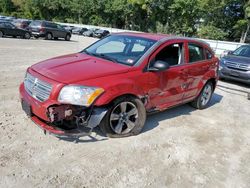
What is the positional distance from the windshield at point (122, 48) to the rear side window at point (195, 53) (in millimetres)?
1125

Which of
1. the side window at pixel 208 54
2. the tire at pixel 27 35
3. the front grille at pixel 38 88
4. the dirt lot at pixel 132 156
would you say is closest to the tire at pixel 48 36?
the tire at pixel 27 35

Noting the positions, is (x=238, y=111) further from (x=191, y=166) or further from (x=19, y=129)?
(x=19, y=129)

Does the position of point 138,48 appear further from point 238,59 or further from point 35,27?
point 35,27

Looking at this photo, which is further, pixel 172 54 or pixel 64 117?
pixel 172 54

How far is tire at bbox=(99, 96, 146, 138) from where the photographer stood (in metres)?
3.88

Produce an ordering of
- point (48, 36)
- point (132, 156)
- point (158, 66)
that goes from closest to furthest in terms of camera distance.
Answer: point (132, 156) → point (158, 66) → point (48, 36)

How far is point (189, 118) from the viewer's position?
5.46 metres

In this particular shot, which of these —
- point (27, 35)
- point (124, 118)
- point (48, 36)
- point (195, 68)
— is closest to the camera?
point (124, 118)

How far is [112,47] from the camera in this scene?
199 inches

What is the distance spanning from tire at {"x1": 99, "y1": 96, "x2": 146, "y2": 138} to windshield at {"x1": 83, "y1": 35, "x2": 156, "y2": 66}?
68 centimetres

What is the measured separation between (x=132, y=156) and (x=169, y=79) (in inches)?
66.4

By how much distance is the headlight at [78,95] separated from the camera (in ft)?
11.5

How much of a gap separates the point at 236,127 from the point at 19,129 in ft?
13.8

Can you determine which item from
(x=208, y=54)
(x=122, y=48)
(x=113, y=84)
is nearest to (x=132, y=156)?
(x=113, y=84)
